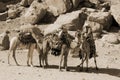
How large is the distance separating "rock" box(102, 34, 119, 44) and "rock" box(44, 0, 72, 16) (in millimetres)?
3767

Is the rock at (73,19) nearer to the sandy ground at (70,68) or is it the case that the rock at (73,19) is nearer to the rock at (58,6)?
the rock at (58,6)

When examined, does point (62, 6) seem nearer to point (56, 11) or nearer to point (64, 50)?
point (56, 11)

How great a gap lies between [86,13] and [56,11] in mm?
2047

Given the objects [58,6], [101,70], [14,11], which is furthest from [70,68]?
[14,11]

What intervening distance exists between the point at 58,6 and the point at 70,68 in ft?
27.6

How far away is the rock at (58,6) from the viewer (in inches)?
928

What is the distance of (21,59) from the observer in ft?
60.4

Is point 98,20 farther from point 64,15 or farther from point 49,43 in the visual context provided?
point 49,43

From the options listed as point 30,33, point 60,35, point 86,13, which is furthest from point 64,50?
point 86,13

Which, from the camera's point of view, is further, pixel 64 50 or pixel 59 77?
pixel 64 50

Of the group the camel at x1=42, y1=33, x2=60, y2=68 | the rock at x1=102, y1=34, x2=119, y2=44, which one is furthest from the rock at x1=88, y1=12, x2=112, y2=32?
the camel at x1=42, y1=33, x2=60, y2=68

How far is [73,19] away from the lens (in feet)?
71.3

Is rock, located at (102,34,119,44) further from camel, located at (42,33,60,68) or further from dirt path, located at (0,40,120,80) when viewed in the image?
camel, located at (42,33,60,68)

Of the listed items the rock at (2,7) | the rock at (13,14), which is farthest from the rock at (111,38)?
the rock at (2,7)
